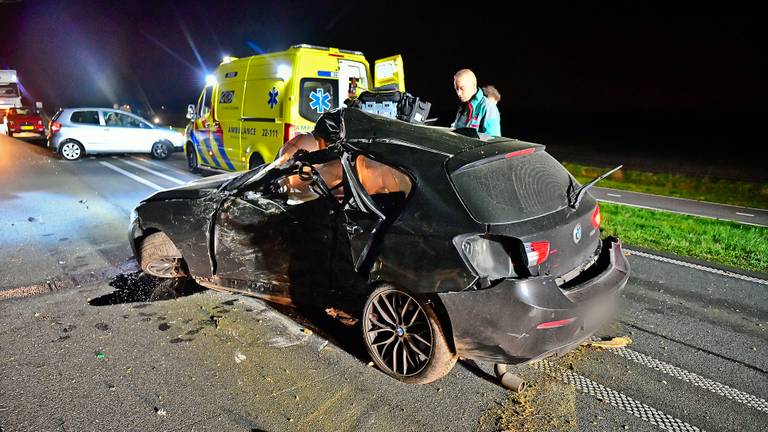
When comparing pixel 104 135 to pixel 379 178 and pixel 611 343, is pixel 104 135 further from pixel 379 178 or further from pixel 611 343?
pixel 611 343

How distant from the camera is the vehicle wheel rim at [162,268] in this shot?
4.82m

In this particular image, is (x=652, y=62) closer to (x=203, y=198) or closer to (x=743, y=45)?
(x=743, y=45)

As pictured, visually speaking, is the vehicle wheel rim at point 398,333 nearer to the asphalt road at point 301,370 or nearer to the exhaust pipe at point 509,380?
the asphalt road at point 301,370

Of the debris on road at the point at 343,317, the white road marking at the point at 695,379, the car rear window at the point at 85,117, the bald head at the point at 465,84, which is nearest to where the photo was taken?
the white road marking at the point at 695,379

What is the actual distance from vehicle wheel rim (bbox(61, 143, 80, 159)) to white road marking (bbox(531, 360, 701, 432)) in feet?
49.7

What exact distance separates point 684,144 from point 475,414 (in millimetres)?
24708

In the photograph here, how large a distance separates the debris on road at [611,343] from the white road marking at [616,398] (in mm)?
481

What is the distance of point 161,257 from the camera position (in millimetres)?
4730

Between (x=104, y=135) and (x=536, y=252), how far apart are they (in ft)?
50.2

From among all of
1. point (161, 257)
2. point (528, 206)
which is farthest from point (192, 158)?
point (528, 206)

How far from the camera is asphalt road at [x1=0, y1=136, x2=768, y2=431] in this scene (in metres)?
2.94

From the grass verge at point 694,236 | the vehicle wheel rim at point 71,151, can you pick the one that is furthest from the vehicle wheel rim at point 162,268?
the vehicle wheel rim at point 71,151

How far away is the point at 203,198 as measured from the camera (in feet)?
14.5

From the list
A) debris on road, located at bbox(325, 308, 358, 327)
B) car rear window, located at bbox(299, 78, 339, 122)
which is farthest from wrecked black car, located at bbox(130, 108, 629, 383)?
car rear window, located at bbox(299, 78, 339, 122)
